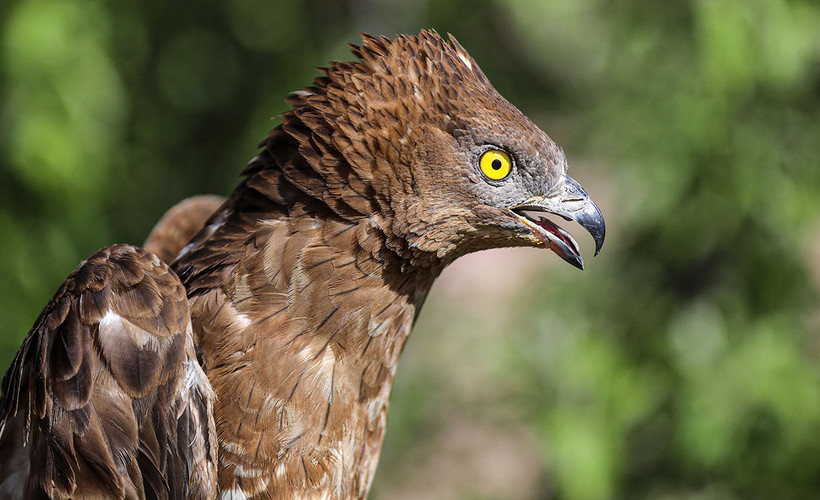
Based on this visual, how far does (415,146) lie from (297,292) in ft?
1.57

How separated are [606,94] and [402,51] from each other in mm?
2550

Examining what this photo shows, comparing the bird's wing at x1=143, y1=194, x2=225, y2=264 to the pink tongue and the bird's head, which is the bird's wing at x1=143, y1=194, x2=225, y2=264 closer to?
the bird's head

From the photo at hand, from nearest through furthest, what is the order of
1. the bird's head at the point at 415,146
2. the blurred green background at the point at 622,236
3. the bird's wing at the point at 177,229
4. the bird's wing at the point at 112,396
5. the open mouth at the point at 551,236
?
the bird's wing at the point at 112,396, the bird's head at the point at 415,146, the open mouth at the point at 551,236, the bird's wing at the point at 177,229, the blurred green background at the point at 622,236

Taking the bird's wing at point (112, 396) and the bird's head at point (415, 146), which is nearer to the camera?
the bird's wing at point (112, 396)

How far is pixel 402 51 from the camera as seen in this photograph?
7.30ft

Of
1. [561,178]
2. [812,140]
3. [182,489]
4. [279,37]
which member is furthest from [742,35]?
[182,489]

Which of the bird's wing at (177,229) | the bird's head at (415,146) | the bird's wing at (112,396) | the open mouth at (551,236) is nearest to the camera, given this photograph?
the bird's wing at (112,396)

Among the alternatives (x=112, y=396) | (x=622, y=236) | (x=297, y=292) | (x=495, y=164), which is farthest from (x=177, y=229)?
(x=622, y=236)

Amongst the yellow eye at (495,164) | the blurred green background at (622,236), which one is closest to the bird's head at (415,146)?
the yellow eye at (495,164)

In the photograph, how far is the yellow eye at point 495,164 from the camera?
7.24ft

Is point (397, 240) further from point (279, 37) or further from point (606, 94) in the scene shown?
point (279, 37)

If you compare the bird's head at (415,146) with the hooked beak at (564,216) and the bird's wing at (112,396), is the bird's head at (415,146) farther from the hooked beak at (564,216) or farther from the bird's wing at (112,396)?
the bird's wing at (112,396)

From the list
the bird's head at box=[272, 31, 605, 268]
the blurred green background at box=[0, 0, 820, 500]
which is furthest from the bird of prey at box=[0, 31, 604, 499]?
the blurred green background at box=[0, 0, 820, 500]

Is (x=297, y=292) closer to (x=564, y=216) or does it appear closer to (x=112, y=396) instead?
(x=112, y=396)
